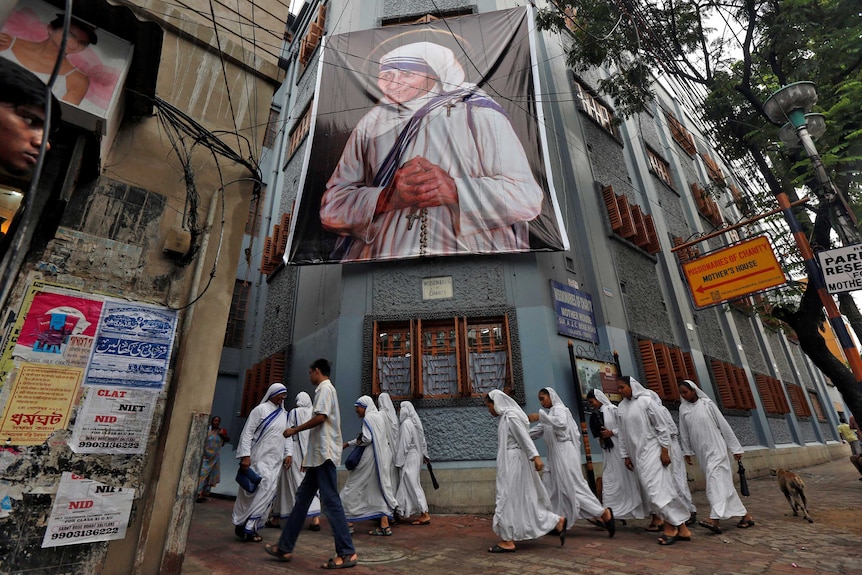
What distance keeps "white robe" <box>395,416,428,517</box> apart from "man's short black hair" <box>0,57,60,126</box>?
206 inches

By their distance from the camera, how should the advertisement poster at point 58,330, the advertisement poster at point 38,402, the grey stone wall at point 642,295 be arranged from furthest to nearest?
the grey stone wall at point 642,295 < the advertisement poster at point 58,330 < the advertisement poster at point 38,402

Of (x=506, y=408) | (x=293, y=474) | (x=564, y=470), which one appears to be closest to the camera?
(x=506, y=408)

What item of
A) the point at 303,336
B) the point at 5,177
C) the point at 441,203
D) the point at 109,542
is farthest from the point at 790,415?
the point at 5,177

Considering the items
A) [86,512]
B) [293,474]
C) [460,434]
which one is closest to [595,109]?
[460,434]

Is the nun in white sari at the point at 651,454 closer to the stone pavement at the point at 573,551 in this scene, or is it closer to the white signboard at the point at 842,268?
the stone pavement at the point at 573,551

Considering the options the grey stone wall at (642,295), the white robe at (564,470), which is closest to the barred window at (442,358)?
the white robe at (564,470)

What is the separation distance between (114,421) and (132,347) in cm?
55

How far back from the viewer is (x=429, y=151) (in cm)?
795

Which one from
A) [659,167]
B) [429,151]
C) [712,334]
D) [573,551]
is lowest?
[573,551]

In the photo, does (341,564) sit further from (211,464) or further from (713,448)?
(211,464)

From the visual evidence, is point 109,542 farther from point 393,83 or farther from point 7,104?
point 393,83

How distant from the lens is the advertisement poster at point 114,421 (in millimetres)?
2975

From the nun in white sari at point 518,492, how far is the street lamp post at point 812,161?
344 centimetres

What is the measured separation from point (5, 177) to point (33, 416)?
61.4 inches
